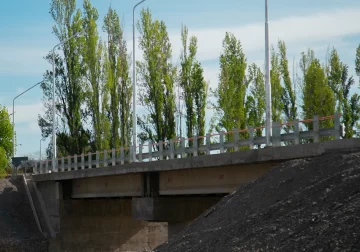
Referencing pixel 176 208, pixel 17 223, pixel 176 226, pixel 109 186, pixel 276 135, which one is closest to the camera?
pixel 276 135

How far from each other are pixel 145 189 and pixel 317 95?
28.5 meters

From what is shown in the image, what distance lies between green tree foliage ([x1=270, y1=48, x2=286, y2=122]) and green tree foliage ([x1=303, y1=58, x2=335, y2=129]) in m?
2.10

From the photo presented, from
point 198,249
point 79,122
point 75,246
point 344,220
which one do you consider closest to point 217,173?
point 198,249

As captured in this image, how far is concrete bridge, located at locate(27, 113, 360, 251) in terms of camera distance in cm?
2848

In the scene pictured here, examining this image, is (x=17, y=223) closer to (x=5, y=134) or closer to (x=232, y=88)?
(x=232, y=88)

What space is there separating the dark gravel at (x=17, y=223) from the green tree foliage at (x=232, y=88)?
15880 millimetres

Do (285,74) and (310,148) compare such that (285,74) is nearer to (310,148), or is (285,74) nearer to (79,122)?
(79,122)

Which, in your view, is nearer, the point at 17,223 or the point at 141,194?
the point at 141,194

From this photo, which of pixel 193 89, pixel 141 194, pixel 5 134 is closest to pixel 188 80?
pixel 193 89

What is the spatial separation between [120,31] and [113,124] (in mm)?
8847

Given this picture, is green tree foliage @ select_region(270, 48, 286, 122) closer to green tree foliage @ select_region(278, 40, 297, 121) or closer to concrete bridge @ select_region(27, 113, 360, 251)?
green tree foliage @ select_region(278, 40, 297, 121)

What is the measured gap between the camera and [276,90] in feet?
219

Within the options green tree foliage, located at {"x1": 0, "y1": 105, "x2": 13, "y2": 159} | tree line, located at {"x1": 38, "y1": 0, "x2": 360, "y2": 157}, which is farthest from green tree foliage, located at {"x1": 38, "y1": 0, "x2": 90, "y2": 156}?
green tree foliage, located at {"x1": 0, "y1": 105, "x2": 13, "y2": 159}

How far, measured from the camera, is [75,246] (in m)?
51.9
